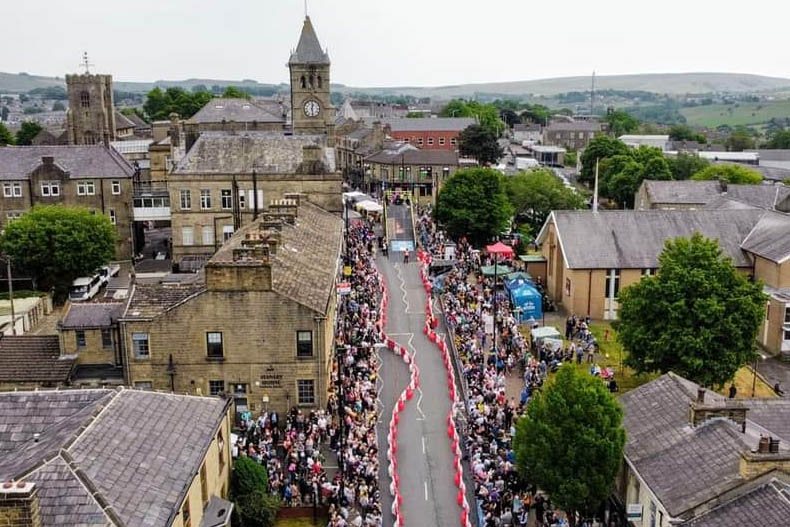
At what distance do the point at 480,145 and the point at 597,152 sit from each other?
17209 millimetres

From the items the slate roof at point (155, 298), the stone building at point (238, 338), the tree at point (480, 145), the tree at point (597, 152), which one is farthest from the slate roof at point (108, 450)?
the tree at point (480, 145)

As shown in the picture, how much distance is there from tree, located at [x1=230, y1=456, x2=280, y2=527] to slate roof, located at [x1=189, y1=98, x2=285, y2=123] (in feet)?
261

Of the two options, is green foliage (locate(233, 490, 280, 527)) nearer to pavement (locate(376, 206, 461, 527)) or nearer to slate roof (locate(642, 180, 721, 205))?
pavement (locate(376, 206, 461, 527))

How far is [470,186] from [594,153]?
5526cm

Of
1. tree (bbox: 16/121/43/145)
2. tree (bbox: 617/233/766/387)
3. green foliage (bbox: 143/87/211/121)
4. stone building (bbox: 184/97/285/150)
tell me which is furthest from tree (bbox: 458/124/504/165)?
tree (bbox: 617/233/766/387)

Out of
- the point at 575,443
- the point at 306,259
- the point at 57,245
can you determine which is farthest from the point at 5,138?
the point at 575,443

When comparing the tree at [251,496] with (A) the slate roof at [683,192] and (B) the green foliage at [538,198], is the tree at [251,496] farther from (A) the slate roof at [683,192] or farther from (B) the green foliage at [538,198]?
(A) the slate roof at [683,192]

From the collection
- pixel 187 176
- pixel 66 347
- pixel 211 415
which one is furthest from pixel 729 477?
pixel 187 176

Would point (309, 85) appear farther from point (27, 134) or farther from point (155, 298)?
point (27, 134)

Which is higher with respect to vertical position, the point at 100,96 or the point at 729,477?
the point at 100,96

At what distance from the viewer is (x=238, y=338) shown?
37.5m

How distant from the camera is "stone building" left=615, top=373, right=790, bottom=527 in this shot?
23203 millimetres

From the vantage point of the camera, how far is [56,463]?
65.0 ft

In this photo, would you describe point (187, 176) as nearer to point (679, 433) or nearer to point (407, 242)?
point (407, 242)
